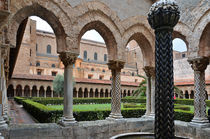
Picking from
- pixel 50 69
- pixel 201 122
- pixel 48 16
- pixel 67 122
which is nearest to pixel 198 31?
pixel 201 122

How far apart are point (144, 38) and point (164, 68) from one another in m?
5.72

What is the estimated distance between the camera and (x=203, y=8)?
6.28m

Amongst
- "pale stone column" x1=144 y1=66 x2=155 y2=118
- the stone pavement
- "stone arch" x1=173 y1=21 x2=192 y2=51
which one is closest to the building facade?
the stone pavement

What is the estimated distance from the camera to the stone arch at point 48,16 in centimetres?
476

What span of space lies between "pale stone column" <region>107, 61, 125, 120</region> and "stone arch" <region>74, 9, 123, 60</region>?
0.25 metres

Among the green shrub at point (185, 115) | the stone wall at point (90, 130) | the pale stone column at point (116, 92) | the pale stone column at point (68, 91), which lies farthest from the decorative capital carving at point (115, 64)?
the green shrub at point (185, 115)

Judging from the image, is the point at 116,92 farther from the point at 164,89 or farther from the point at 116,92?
the point at 164,89

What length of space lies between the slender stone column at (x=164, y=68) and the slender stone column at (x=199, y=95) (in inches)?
185

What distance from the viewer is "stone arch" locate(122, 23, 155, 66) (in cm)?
696

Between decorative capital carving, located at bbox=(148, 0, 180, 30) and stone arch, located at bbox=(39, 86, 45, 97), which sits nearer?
decorative capital carving, located at bbox=(148, 0, 180, 30)

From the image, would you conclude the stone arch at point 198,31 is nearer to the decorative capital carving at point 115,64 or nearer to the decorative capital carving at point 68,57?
the decorative capital carving at point 115,64

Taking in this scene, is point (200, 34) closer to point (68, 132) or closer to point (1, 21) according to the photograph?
point (68, 132)

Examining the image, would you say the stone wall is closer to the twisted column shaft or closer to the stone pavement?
the twisted column shaft

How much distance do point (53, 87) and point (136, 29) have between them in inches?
829
